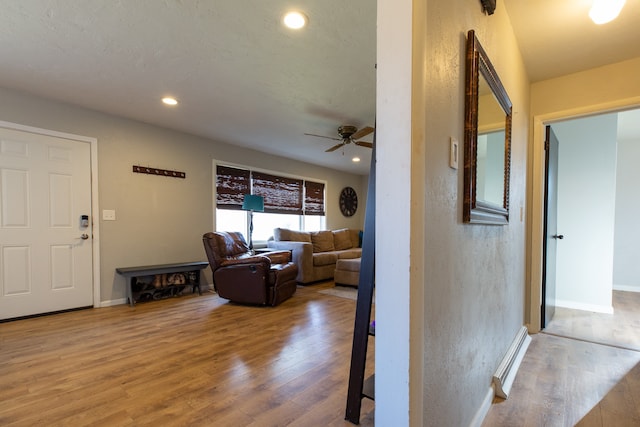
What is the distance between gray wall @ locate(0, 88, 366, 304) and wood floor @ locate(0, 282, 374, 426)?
862mm

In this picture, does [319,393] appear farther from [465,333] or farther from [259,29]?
[259,29]

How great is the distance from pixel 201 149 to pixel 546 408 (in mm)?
4643

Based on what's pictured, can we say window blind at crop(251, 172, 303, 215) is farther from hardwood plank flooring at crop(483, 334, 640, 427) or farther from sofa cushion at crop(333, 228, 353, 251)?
hardwood plank flooring at crop(483, 334, 640, 427)

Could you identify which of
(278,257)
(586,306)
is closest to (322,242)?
(278,257)

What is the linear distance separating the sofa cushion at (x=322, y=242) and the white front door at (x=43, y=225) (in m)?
3.32

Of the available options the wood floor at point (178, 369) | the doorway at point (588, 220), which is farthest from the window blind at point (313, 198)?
the doorway at point (588, 220)

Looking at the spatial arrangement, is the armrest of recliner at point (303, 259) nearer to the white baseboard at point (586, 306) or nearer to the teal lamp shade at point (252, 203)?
the teal lamp shade at point (252, 203)

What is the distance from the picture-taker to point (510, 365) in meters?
1.98

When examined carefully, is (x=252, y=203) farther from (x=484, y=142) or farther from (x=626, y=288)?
(x=626, y=288)

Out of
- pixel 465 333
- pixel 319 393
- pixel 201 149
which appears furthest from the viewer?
pixel 201 149

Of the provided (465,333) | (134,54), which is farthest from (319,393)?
(134,54)

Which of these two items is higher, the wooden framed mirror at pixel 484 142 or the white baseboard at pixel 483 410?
the wooden framed mirror at pixel 484 142

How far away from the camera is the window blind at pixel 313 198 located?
20.7ft

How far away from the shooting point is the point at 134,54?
2309mm
